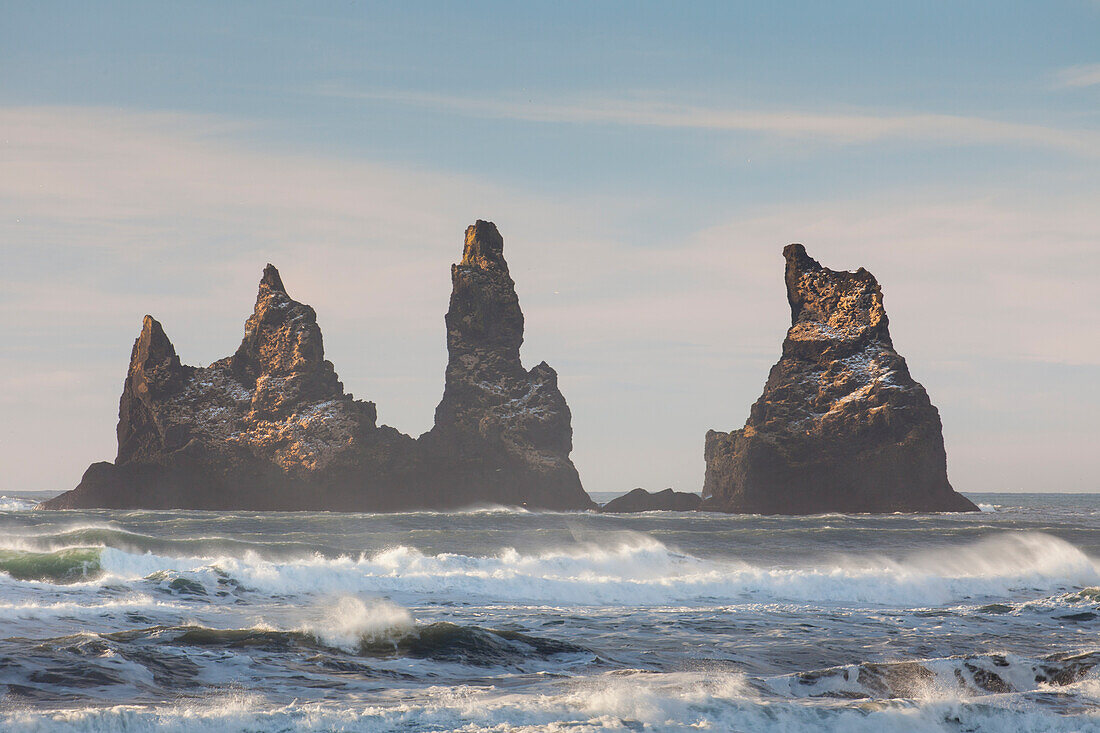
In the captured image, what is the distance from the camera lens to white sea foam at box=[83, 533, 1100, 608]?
94.3 feet

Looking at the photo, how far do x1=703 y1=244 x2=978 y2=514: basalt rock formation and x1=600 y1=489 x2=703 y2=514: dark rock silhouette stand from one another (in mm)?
2266

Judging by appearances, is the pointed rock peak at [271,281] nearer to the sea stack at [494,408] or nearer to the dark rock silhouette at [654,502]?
the sea stack at [494,408]

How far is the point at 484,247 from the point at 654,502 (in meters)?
39.6

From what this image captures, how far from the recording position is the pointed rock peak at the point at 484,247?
4729 inches

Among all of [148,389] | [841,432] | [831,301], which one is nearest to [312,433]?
[148,389]

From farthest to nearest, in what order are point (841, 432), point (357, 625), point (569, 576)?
point (841, 432) → point (569, 576) → point (357, 625)

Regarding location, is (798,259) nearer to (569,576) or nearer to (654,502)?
(654,502)

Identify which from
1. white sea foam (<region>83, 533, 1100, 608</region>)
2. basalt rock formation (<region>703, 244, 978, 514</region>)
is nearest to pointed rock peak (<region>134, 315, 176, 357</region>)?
basalt rock formation (<region>703, 244, 978, 514</region>)

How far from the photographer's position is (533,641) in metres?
19.6

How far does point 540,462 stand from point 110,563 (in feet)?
266

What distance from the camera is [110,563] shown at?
31.0 m

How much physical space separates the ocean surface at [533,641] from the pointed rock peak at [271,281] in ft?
258

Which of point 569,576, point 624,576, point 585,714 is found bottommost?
point 624,576

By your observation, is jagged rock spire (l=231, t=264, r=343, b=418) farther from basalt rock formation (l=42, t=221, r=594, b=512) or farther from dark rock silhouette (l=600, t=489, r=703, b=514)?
dark rock silhouette (l=600, t=489, r=703, b=514)
